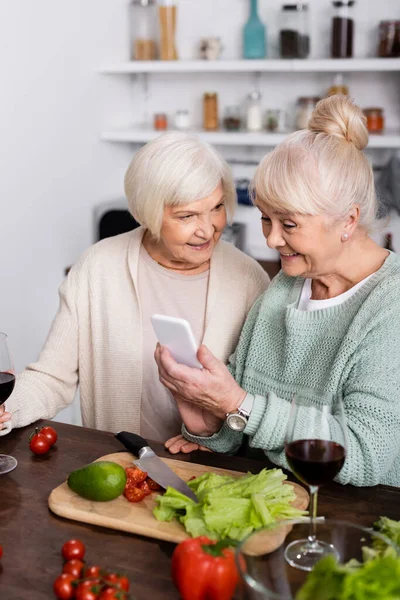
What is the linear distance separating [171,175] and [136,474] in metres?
0.77

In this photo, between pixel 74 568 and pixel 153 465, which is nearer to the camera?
pixel 74 568

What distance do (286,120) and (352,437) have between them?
2.51m

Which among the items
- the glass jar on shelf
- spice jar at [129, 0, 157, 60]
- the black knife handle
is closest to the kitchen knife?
the black knife handle

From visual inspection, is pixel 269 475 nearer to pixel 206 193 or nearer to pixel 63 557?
pixel 63 557

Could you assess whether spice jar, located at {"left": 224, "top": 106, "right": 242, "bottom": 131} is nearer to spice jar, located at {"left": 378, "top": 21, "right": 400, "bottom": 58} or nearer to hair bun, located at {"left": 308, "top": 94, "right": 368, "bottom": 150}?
spice jar, located at {"left": 378, "top": 21, "right": 400, "bottom": 58}

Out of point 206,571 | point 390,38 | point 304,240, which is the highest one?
point 390,38

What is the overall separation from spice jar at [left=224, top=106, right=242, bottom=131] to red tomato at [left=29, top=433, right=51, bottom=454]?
2.40 meters

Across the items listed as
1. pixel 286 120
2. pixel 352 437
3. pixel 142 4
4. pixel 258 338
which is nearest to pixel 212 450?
pixel 258 338

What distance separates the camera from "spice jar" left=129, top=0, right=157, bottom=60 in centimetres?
368

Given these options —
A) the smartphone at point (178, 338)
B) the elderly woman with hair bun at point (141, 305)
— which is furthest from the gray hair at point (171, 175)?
the smartphone at point (178, 338)

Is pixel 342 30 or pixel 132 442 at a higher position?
pixel 342 30

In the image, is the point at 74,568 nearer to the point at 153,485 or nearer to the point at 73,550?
the point at 73,550

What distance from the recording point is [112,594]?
1.03m

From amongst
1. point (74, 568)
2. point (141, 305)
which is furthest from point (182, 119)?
point (74, 568)
